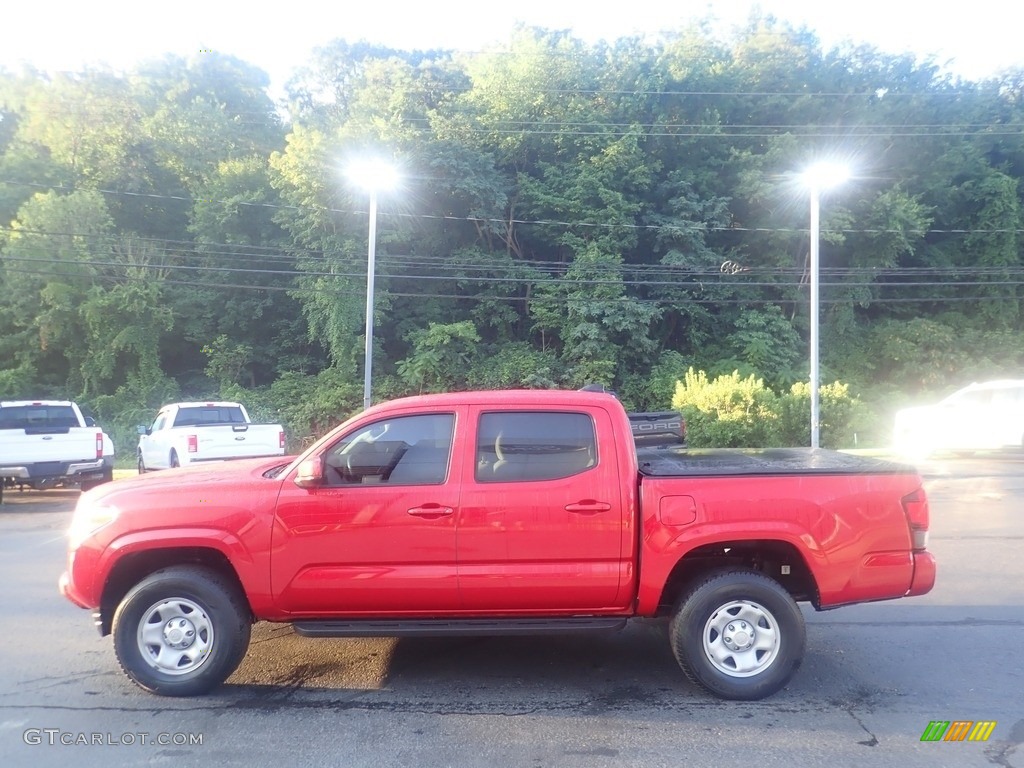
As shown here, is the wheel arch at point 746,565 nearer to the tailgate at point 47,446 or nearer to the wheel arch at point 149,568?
the wheel arch at point 149,568

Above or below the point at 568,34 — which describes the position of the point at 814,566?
below

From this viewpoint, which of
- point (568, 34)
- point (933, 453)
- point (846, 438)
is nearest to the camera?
point (933, 453)

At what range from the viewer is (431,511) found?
4859mm

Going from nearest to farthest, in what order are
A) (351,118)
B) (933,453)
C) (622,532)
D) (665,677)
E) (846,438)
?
1. (622,532)
2. (665,677)
3. (933,453)
4. (846,438)
5. (351,118)

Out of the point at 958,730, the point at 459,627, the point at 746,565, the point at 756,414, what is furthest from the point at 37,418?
the point at 756,414

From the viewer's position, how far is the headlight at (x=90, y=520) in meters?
5.00

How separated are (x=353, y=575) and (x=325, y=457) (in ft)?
2.46

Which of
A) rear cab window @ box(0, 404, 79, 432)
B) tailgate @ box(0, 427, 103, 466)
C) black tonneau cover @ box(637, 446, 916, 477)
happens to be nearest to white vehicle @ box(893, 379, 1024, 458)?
black tonneau cover @ box(637, 446, 916, 477)

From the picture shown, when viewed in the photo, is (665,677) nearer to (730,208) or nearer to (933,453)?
(933,453)

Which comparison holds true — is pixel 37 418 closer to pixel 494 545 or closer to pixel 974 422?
pixel 494 545

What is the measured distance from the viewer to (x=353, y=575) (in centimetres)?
489

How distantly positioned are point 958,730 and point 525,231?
3256 centimetres

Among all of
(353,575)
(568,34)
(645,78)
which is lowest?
(353,575)

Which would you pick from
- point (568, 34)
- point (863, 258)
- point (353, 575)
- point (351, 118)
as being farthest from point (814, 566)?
point (568, 34)
